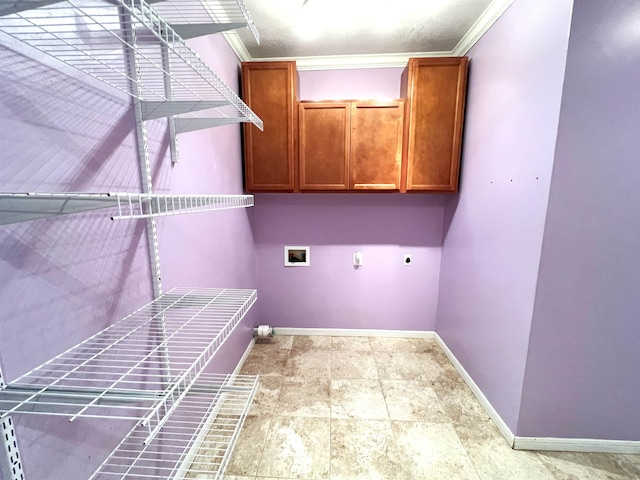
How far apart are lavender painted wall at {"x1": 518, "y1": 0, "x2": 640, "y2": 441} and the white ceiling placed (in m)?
0.67

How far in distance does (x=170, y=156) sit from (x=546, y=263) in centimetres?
183

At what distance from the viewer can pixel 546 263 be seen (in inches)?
50.6

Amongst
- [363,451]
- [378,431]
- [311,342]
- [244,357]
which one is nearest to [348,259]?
[311,342]

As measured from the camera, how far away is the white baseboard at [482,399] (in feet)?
4.92

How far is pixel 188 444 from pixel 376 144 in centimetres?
217

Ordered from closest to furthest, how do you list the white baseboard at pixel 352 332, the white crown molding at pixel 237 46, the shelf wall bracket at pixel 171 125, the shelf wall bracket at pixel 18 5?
the shelf wall bracket at pixel 18 5, the shelf wall bracket at pixel 171 125, the white crown molding at pixel 237 46, the white baseboard at pixel 352 332

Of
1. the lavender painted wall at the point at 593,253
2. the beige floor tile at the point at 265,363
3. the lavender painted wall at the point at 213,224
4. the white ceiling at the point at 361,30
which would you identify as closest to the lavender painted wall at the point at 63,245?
the lavender painted wall at the point at 213,224

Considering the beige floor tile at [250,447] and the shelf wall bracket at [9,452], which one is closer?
the shelf wall bracket at [9,452]

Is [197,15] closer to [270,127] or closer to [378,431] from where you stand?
[270,127]

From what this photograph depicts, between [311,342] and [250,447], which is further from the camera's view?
[311,342]

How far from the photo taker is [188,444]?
122 cm

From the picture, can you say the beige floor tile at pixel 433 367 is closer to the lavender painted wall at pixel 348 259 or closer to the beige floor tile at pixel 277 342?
the lavender painted wall at pixel 348 259

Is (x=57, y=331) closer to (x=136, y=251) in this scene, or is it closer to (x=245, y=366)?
(x=136, y=251)

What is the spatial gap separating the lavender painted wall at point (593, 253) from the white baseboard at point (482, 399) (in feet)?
0.36
